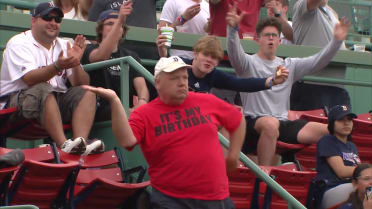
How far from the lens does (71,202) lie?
7703mm

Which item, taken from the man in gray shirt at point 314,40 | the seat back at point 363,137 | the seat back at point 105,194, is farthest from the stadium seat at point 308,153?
the seat back at point 105,194

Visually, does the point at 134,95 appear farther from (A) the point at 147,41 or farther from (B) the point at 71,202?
(B) the point at 71,202

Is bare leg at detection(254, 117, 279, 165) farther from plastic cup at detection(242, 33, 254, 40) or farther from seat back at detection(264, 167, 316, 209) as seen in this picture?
plastic cup at detection(242, 33, 254, 40)

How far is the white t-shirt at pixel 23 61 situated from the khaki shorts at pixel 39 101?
0.10m

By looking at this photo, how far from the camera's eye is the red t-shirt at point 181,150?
6613mm

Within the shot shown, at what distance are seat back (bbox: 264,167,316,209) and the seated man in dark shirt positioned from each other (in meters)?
1.36

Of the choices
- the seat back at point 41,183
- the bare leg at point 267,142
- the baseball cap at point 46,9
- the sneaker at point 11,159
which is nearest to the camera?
the sneaker at point 11,159

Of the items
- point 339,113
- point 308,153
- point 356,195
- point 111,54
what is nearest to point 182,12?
point 111,54

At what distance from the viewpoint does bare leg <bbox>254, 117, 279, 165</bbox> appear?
30.3 ft

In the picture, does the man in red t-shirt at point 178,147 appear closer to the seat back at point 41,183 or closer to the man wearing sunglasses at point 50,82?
the seat back at point 41,183

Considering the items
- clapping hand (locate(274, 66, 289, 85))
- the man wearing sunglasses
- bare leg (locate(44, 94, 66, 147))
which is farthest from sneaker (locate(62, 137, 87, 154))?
clapping hand (locate(274, 66, 289, 85))

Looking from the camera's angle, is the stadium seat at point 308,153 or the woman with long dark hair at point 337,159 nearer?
the woman with long dark hair at point 337,159

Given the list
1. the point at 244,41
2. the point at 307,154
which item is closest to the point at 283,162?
the point at 307,154

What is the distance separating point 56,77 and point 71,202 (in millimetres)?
1510
